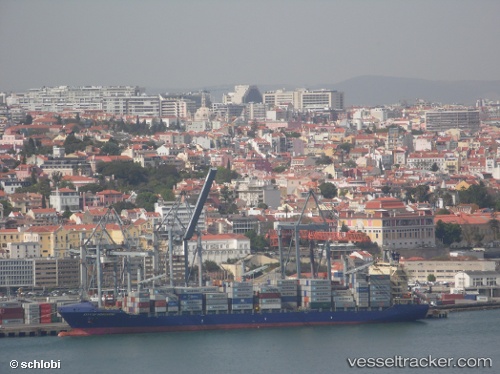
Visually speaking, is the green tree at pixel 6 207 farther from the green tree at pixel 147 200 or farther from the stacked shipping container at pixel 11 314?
the stacked shipping container at pixel 11 314

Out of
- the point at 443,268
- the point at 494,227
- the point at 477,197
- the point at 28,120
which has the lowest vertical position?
the point at 443,268

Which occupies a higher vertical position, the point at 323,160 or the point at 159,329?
the point at 323,160

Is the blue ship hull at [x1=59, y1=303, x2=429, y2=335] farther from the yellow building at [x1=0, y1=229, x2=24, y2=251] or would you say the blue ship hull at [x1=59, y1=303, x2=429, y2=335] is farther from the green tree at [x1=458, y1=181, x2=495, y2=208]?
the green tree at [x1=458, y1=181, x2=495, y2=208]

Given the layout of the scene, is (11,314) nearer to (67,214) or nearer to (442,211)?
(67,214)

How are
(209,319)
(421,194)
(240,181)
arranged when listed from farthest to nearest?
(240,181) < (421,194) < (209,319)

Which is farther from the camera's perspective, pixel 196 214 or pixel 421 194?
pixel 421 194

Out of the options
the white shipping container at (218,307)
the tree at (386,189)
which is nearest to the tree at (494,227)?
the tree at (386,189)

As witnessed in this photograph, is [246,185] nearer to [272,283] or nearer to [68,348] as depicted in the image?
[272,283]

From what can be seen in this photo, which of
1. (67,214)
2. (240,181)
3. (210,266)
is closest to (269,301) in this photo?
(210,266)
